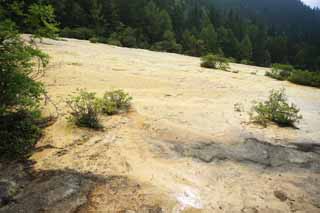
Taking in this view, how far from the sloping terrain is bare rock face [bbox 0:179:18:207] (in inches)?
1.0

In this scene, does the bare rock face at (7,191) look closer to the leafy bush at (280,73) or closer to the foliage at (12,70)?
the foliage at (12,70)

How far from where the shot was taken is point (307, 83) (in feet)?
44.6

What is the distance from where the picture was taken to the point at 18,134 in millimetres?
4648

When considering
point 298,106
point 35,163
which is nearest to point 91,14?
point 298,106

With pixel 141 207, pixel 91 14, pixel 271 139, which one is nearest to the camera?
pixel 141 207

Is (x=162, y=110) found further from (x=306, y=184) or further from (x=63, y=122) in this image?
(x=306, y=184)

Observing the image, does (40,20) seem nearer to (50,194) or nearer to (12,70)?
(12,70)

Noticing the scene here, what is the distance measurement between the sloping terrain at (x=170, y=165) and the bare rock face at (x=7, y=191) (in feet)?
0.08

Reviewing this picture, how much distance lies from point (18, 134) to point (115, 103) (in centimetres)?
232

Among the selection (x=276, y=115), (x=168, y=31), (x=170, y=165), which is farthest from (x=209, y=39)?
(x=170, y=165)

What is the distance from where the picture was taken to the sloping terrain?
3529 millimetres

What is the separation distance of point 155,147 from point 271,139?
8.18 feet

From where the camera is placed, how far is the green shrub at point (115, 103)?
20.1 ft

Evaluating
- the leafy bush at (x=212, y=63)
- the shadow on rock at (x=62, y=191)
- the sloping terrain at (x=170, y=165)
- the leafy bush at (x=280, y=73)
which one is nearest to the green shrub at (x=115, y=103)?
the sloping terrain at (x=170, y=165)
